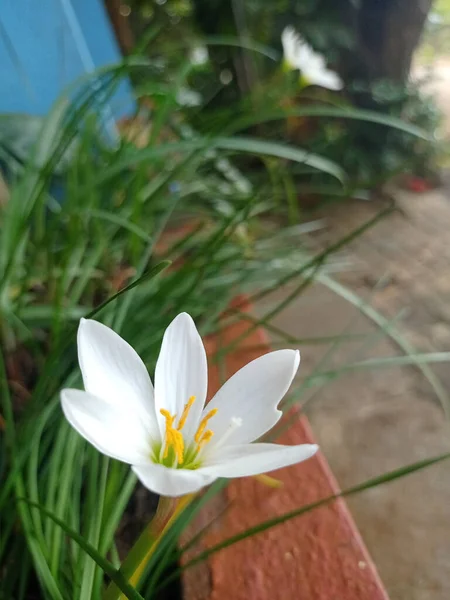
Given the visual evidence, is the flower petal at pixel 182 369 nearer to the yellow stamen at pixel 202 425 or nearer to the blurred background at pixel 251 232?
the yellow stamen at pixel 202 425

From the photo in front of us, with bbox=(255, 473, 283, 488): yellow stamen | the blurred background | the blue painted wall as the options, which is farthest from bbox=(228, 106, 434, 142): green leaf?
bbox=(255, 473, 283, 488): yellow stamen

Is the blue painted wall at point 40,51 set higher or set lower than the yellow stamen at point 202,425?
higher

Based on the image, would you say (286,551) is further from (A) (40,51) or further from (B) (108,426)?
(A) (40,51)

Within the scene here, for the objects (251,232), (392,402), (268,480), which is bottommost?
(392,402)

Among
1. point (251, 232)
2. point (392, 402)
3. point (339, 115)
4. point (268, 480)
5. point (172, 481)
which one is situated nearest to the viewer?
point (172, 481)

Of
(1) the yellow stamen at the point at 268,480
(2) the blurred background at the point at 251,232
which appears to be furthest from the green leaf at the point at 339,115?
(1) the yellow stamen at the point at 268,480

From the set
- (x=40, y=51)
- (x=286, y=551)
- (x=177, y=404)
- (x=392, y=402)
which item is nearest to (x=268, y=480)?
(x=286, y=551)
